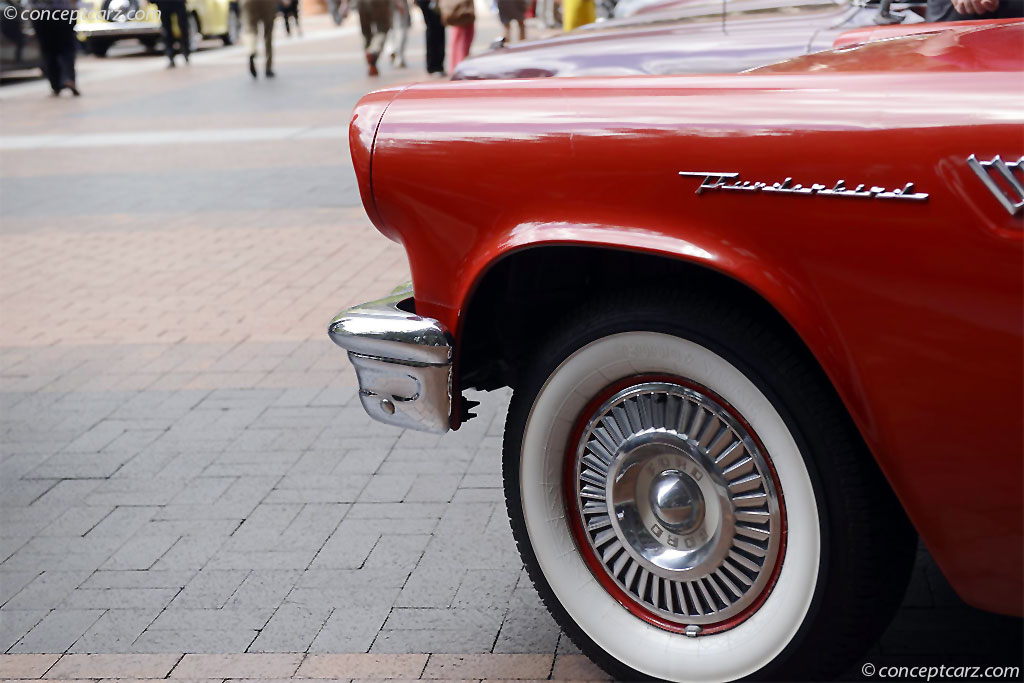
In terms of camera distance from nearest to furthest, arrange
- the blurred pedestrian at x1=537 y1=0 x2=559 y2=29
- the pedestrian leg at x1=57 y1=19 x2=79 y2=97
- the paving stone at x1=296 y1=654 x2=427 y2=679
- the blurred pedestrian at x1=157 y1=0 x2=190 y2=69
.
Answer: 1. the paving stone at x1=296 y1=654 x2=427 y2=679
2. the pedestrian leg at x1=57 y1=19 x2=79 y2=97
3. the blurred pedestrian at x1=157 y1=0 x2=190 y2=69
4. the blurred pedestrian at x1=537 y1=0 x2=559 y2=29

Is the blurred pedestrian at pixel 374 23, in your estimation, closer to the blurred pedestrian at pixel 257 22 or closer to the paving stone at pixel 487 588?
the blurred pedestrian at pixel 257 22

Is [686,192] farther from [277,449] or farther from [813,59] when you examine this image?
[277,449]

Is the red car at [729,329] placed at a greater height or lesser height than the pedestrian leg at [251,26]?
greater

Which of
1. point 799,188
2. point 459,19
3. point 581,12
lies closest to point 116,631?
point 799,188

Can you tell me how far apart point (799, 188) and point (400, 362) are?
107 cm

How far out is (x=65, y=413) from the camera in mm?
5102

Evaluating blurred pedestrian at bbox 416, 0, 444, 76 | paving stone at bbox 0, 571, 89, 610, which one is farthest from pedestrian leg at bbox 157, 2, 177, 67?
paving stone at bbox 0, 571, 89, 610

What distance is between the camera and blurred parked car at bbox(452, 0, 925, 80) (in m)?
6.05

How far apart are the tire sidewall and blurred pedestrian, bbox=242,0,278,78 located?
54.3 feet

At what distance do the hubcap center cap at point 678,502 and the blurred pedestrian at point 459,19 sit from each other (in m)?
11.7

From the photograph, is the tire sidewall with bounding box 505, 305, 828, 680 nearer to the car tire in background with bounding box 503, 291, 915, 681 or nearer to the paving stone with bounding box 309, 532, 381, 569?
the car tire in background with bounding box 503, 291, 915, 681

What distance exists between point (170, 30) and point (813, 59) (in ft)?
65.8

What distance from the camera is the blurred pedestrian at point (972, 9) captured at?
432cm

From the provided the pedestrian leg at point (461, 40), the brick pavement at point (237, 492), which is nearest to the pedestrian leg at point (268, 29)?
the pedestrian leg at point (461, 40)
